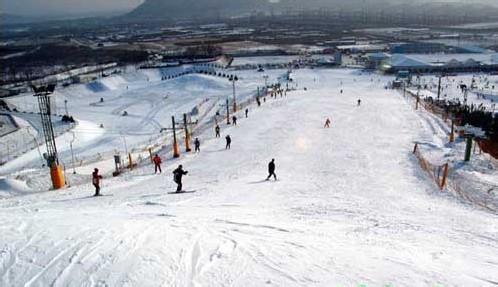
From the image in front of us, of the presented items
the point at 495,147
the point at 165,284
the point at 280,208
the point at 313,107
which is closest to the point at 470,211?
the point at 280,208

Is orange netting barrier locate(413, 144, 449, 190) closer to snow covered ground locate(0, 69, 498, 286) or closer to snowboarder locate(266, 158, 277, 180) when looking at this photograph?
snow covered ground locate(0, 69, 498, 286)

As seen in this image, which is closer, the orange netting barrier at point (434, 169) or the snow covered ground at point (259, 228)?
the snow covered ground at point (259, 228)

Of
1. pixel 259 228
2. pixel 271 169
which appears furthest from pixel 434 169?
pixel 259 228

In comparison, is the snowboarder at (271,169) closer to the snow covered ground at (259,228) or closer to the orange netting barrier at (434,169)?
the snow covered ground at (259,228)

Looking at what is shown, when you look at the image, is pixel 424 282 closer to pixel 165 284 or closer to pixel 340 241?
pixel 340 241

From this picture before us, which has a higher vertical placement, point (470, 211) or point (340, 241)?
point (340, 241)

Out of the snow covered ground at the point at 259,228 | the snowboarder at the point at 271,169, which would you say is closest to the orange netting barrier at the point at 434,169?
the snow covered ground at the point at 259,228

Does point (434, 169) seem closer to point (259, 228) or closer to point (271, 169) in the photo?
point (271, 169)
